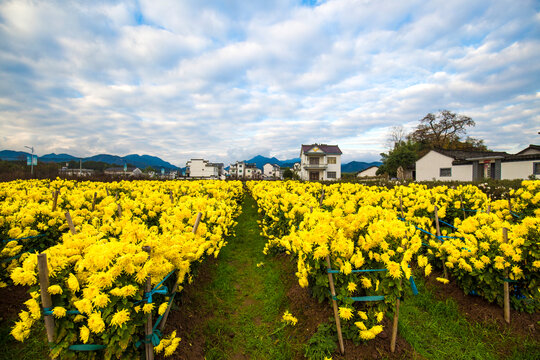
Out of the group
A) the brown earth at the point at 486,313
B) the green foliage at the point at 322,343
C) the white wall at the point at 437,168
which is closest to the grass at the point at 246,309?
the green foliage at the point at 322,343

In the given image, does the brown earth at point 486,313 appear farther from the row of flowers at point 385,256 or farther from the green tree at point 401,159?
the green tree at point 401,159

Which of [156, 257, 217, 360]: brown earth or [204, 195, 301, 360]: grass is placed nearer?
[156, 257, 217, 360]: brown earth

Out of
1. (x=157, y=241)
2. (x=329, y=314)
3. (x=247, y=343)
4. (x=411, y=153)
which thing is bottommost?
(x=247, y=343)

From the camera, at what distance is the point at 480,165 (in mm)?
23641

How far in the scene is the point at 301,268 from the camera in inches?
131

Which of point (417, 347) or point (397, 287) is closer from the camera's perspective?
point (397, 287)

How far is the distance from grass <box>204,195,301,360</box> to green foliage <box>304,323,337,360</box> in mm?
253

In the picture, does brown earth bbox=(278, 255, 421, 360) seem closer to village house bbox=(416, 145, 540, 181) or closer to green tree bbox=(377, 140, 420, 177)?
village house bbox=(416, 145, 540, 181)

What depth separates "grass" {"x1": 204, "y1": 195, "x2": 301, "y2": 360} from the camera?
3.60 metres

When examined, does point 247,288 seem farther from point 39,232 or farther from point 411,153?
point 411,153

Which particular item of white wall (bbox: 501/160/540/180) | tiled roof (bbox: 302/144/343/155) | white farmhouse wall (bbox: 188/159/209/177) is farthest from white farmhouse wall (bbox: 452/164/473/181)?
white farmhouse wall (bbox: 188/159/209/177)

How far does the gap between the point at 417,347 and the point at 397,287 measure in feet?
4.39

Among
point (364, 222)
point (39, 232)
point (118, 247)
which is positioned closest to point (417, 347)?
point (364, 222)

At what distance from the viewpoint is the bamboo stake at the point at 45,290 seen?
1.97 meters
